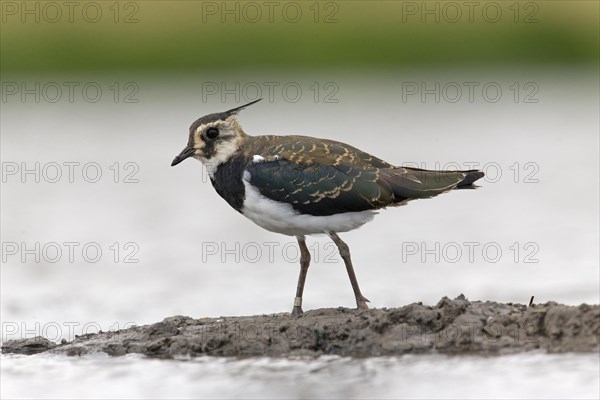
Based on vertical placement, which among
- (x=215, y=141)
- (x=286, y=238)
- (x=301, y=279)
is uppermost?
(x=215, y=141)

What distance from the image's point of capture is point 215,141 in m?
14.1

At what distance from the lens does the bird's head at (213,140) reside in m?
14.1

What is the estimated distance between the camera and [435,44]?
33844mm

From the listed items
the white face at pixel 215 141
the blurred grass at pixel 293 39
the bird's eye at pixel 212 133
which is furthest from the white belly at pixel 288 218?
the blurred grass at pixel 293 39

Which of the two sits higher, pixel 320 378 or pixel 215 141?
pixel 215 141

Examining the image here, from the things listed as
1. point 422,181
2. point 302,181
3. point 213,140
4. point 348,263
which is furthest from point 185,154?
point 422,181

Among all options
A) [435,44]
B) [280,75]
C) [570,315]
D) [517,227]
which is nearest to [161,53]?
[280,75]

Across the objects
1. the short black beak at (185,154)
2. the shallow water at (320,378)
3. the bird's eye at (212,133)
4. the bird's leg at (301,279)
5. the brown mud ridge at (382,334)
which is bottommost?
the shallow water at (320,378)

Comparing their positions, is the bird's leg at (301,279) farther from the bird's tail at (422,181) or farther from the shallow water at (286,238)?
the shallow water at (286,238)

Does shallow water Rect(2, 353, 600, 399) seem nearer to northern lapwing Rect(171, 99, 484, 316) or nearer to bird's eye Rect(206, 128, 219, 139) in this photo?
northern lapwing Rect(171, 99, 484, 316)

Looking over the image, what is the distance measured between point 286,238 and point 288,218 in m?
7.25

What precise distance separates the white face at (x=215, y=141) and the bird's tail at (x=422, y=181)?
1.70 meters

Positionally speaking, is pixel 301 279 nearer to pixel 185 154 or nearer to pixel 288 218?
pixel 288 218

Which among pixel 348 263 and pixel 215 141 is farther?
pixel 215 141
